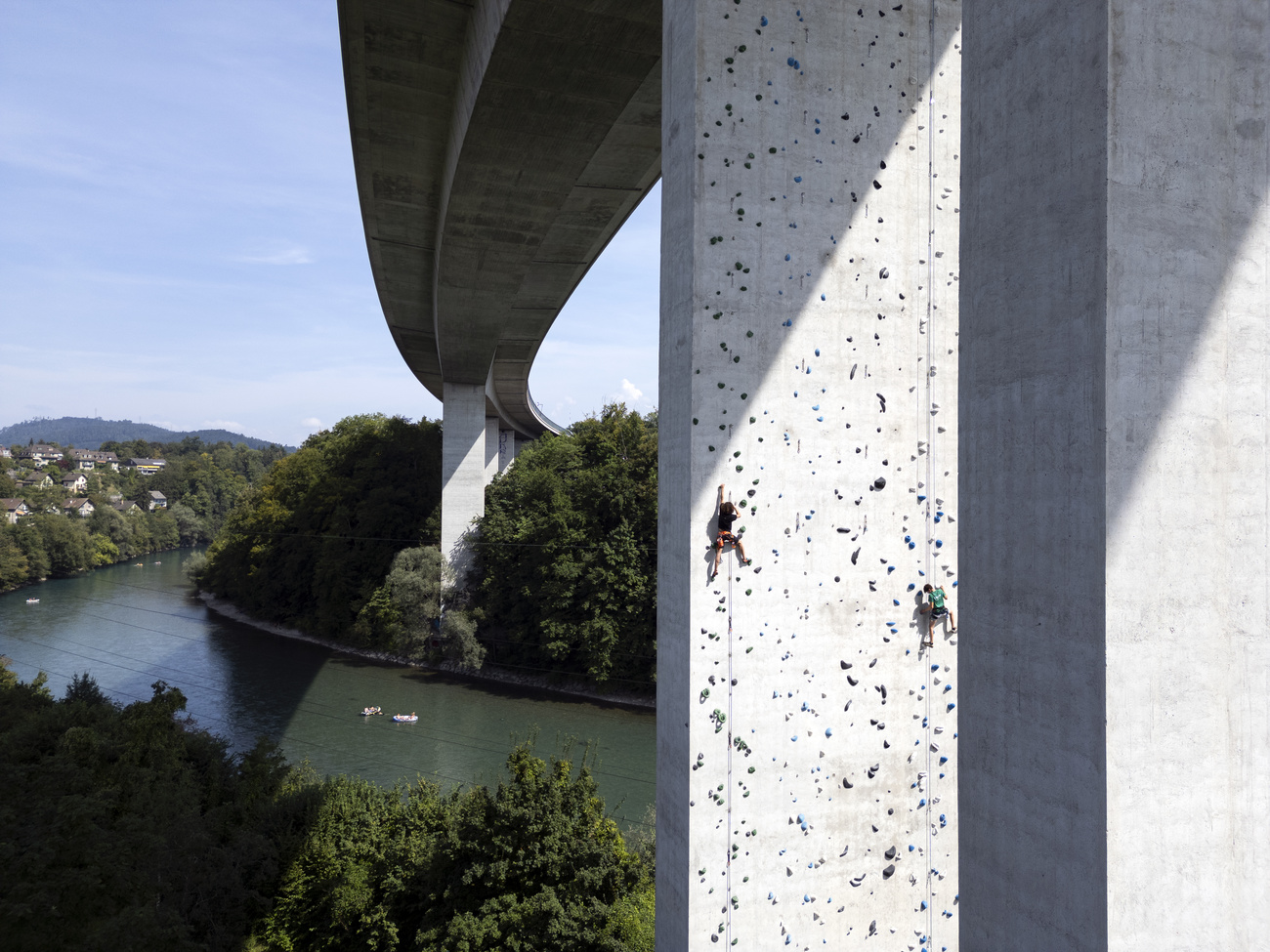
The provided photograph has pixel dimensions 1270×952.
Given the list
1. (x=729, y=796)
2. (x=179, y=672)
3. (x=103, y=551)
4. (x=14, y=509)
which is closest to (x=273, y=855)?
(x=729, y=796)

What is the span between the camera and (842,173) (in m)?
3.49

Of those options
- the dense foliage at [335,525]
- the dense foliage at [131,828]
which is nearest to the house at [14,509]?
the dense foliage at [335,525]

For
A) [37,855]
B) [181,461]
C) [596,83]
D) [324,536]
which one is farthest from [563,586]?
[181,461]

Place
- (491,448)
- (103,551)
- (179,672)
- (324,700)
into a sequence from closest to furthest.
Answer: (324,700) < (179,672) < (491,448) < (103,551)

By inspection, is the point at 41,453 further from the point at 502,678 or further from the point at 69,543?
the point at 502,678

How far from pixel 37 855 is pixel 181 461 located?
315 feet

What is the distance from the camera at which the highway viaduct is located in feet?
5.02

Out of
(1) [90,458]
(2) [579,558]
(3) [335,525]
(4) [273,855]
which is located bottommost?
(4) [273,855]

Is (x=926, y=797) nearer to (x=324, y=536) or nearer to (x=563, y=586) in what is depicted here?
(x=563, y=586)

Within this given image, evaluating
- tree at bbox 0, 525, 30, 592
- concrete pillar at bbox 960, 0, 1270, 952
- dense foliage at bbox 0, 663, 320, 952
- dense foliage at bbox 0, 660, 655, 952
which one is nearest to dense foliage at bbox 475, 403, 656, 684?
dense foliage at bbox 0, 663, 320, 952

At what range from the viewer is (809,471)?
345cm

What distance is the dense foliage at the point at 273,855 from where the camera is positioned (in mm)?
7324

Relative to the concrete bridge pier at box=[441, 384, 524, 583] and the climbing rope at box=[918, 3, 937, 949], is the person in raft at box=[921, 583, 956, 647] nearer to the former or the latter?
the climbing rope at box=[918, 3, 937, 949]

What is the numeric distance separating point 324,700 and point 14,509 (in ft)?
185
